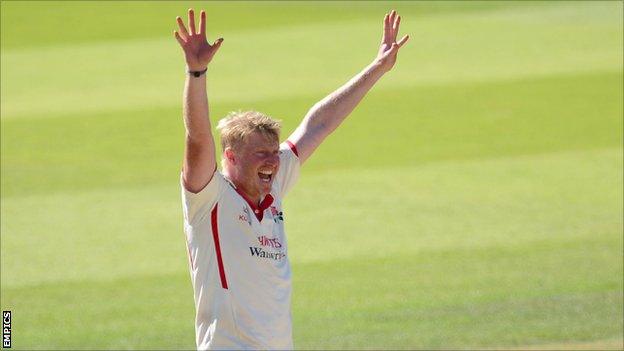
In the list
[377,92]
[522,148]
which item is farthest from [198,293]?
[377,92]

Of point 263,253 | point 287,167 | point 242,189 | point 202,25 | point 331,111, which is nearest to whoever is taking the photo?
point 202,25

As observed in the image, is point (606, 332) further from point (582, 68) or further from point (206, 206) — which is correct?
point (582, 68)

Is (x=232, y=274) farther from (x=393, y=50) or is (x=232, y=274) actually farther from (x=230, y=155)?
(x=393, y=50)

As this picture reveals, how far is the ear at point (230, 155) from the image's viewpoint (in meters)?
5.11

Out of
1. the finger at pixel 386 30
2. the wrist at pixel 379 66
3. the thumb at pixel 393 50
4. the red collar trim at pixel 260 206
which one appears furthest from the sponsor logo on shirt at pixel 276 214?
the finger at pixel 386 30

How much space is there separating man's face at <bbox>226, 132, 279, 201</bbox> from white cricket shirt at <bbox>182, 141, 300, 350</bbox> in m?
0.07

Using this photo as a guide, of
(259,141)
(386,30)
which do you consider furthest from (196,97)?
(386,30)

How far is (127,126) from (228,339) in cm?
884

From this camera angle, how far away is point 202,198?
16.3 feet

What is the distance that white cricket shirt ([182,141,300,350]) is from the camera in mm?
4996

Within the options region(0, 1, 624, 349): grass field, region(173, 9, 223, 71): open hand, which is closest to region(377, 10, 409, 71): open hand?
region(173, 9, 223, 71): open hand

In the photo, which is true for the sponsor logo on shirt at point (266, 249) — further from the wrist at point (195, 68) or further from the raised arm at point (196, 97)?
the wrist at point (195, 68)

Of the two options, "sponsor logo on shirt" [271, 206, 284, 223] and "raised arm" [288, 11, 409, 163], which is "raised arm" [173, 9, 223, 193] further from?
"raised arm" [288, 11, 409, 163]

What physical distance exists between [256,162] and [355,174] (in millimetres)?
6954
